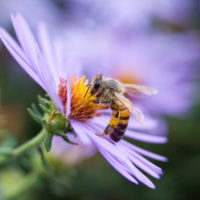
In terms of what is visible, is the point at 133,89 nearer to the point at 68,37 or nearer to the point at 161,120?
the point at 161,120

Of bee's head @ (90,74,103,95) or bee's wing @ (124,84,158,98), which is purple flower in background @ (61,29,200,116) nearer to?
bee's wing @ (124,84,158,98)

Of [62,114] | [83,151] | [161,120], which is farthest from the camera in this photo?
[161,120]

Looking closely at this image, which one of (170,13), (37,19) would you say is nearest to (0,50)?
(37,19)

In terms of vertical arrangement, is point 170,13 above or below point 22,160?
below

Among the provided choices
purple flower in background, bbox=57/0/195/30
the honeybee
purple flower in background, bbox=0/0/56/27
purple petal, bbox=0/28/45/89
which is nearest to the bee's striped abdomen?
the honeybee

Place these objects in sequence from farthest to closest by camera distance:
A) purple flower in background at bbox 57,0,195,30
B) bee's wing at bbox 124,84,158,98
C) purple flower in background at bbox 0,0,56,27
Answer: purple flower in background at bbox 57,0,195,30, purple flower in background at bbox 0,0,56,27, bee's wing at bbox 124,84,158,98

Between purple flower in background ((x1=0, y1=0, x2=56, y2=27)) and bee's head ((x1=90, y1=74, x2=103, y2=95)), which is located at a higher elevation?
bee's head ((x1=90, y1=74, x2=103, y2=95))
